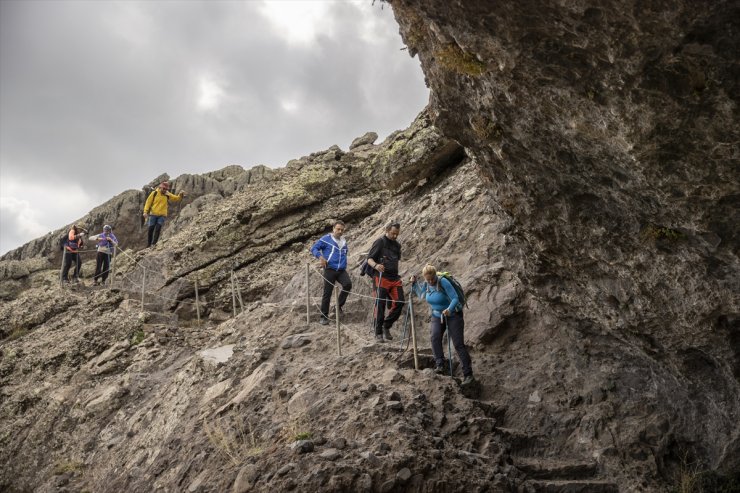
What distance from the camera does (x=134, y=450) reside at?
435 inches

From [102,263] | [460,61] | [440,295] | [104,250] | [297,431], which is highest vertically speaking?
[104,250]

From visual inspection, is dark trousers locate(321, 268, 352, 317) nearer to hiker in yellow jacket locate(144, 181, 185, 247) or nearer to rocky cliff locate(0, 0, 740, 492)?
rocky cliff locate(0, 0, 740, 492)

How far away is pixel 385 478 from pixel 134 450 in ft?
20.9

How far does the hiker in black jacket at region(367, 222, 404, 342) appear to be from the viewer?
11461mm

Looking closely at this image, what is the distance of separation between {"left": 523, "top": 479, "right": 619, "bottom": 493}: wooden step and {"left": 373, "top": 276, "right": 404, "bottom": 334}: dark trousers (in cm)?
445

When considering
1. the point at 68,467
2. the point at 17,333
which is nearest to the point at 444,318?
the point at 68,467

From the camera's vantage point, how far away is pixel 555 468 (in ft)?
26.4

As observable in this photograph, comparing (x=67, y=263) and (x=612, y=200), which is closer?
(x=612, y=200)

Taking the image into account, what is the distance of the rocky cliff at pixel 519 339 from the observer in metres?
5.67

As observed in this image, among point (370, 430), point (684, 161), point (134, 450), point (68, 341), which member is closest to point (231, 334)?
point (134, 450)

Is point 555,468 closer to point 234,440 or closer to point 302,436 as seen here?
point 302,436

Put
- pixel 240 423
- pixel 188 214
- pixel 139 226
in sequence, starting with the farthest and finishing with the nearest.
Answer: pixel 139 226, pixel 188 214, pixel 240 423

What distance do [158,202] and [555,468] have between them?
18281 millimetres

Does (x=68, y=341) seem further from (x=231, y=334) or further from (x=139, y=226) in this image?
(x=139, y=226)
